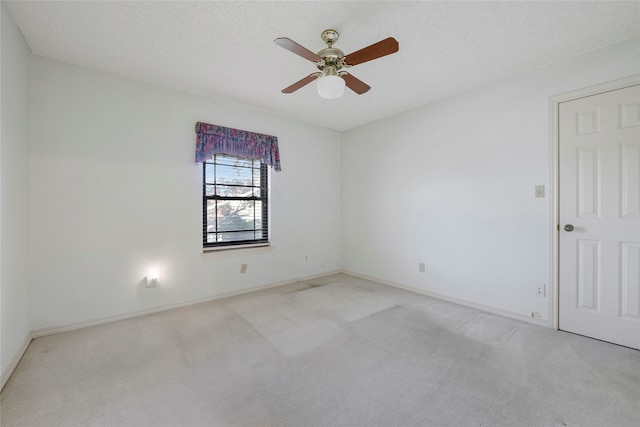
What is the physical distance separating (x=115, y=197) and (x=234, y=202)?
4.51 feet

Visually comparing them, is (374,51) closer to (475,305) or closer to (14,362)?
(475,305)

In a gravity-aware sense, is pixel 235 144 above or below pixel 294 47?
below

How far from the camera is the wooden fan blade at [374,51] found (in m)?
1.74

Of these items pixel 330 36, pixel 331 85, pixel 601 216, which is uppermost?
pixel 330 36

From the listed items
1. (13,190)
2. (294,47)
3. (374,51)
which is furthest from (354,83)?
(13,190)

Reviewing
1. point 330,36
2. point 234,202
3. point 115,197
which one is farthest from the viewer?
point 234,202

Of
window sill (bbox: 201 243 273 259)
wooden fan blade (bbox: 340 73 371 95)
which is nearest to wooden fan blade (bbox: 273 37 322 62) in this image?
wooden fan blade (bbox: 340 73 371 95)

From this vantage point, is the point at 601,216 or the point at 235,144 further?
the point at 235,144

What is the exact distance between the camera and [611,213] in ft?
8.01

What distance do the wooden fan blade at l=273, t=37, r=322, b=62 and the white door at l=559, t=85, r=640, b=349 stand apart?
2.57 meters

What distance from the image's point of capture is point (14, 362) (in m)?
2.07

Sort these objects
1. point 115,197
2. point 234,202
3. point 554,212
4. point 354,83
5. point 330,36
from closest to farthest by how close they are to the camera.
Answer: point 330,36 → point 354,83 → point 554,212 → point 115,197 → point 234,202

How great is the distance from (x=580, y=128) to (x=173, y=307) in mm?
4723

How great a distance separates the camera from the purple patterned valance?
11.4 feet
